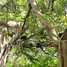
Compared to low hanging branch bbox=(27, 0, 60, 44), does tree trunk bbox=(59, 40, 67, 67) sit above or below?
below

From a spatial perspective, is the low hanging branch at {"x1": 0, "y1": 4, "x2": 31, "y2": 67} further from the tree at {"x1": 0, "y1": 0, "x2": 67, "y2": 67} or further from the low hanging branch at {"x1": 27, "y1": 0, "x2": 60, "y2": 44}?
the low hanging branch at {"x1": 27, "y1": 0, "x2": 60, "y2": 44}

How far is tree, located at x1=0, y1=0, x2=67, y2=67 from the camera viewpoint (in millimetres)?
3590

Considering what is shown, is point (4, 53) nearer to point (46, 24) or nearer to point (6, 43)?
point (6, 43)

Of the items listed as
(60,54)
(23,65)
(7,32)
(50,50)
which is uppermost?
(7,32)

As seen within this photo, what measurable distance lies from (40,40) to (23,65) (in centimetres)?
161

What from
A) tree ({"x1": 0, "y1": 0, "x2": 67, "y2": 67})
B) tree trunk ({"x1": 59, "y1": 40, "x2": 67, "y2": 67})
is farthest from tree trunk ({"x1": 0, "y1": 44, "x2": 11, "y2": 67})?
tree trunk ({"x1": 59, "y1": 40, "x2": 67, "y2": 67})

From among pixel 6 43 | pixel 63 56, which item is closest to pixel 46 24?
pixel 63 56

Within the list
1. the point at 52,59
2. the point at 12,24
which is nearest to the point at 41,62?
the point at 52,59

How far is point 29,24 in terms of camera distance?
3.91 meters

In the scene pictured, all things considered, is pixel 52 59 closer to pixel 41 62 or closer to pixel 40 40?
pixel 41 62

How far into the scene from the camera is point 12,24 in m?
3.84

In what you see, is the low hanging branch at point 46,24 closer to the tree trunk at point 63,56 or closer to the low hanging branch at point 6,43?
the tree trunk at point 63,56

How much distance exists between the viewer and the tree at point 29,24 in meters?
3.59

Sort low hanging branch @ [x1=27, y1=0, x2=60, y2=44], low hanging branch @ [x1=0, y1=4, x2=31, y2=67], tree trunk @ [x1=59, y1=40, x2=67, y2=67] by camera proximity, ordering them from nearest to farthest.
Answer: low hanging branch @ [x1=27, y1=0, x2=60, y2=44], tree trunk @ [x1=59, y1=40, x2=67, y2=67], low hanging branch @ [x1=0, y1=4, x2=31, y2=67]
